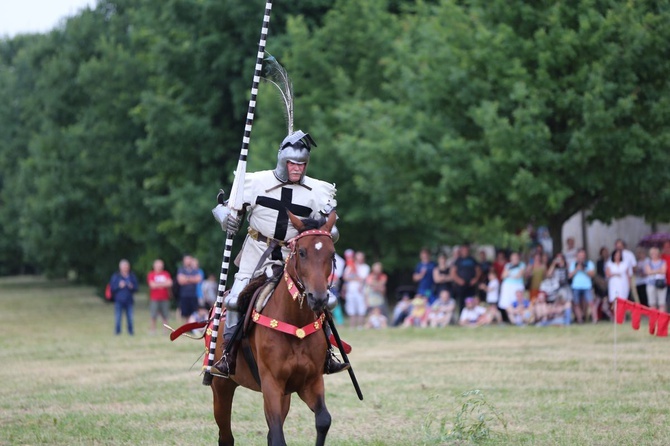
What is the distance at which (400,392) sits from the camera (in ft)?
49.5

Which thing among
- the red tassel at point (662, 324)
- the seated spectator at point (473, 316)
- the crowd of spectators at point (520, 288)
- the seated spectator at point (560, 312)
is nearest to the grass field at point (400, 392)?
the red tassel at point (662, 324)

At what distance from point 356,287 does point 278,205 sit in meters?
17.9

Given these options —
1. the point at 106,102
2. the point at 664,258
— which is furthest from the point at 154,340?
the point at 106,102

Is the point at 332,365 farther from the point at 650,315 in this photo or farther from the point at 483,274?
the point at 483,274

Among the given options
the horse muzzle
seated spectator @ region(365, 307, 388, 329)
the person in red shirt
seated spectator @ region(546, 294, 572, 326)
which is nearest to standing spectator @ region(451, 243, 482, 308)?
seated spectator @ region(365, 307, 388, 329)

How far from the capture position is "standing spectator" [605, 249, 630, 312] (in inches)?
934

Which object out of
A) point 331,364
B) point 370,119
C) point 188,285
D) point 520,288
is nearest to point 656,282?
point 520,288

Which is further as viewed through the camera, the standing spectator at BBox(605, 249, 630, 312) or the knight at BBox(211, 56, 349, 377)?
the standing spectator at BBox(605, 249, 630, 312)

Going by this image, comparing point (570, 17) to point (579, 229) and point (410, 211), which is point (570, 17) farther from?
point (579, 229)

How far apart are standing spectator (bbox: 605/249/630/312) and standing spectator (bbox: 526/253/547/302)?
65.7 inches

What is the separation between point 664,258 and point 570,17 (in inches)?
233

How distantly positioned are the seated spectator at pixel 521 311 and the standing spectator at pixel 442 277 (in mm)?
1918

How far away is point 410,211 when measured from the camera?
29938 millimetres

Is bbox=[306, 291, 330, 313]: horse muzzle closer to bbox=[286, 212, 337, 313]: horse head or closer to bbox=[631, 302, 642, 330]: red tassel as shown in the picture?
bbox=[286, 212, 337, 313]: horse head
